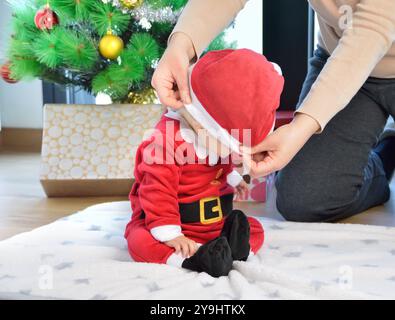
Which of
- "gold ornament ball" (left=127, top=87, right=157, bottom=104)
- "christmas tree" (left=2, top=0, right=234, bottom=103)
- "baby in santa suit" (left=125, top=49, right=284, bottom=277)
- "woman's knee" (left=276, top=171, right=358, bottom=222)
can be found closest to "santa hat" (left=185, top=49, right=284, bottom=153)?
"baby in santa suit" (left=125, top=49, right=284, bottom=277)

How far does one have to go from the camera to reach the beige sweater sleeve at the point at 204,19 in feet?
2.94

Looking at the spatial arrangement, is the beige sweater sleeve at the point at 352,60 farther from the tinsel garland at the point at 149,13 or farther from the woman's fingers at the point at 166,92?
the tinsel garland at the point at 149,13

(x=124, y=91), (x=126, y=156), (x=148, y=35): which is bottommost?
(x=126, y=156)

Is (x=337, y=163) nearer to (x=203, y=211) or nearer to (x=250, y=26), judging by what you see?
(x=203, y=211)

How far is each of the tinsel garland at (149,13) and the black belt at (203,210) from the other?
2.13 feet

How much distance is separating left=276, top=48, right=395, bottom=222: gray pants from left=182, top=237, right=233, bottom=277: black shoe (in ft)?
1.31

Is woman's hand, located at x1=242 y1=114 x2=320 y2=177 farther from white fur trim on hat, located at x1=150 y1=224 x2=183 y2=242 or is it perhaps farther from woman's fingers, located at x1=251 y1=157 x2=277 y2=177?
white fur trim on hat, located at x1=150 y1=224 x2=183 y2=242

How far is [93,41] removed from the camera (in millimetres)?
1339

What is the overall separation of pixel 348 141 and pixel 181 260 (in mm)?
542

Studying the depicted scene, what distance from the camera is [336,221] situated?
3.78ft

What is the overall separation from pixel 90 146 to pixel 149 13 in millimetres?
381
